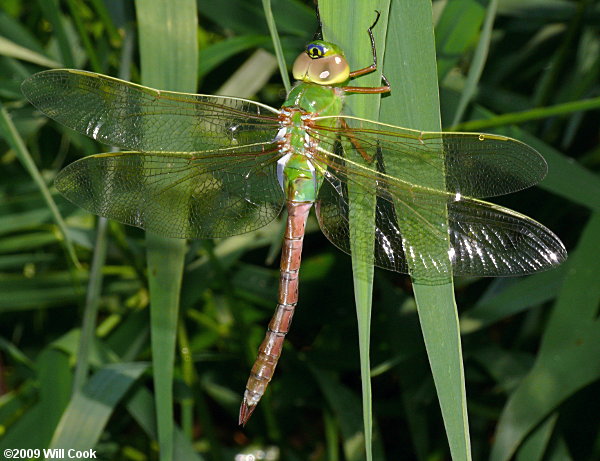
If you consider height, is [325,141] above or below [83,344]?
above

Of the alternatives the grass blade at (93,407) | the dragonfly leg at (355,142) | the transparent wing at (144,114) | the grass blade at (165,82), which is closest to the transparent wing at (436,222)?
the dragonfly leg at (355,142)

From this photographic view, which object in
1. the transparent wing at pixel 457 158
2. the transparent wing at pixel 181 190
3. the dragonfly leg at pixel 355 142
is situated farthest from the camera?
the transparent wing at pixel 181 190

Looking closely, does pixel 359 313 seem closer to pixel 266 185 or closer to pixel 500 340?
pixel 266 185

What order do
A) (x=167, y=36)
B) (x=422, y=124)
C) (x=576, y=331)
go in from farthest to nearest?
(x=576, y=331), (x=167, y=36), (x=422, y=124)

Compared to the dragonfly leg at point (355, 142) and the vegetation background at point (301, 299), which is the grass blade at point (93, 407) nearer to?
the vegetation background at point (301, 299)

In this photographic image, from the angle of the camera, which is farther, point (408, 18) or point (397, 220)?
point (397, 220)

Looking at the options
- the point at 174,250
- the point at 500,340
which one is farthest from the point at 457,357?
the point at 500,340
